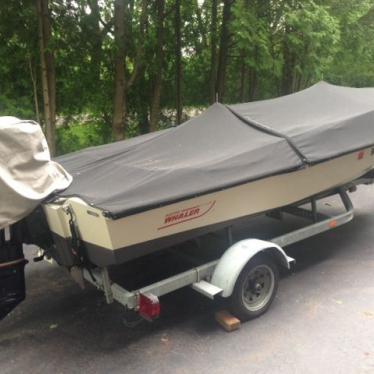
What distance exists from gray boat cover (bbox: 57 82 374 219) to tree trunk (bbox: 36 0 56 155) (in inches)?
147

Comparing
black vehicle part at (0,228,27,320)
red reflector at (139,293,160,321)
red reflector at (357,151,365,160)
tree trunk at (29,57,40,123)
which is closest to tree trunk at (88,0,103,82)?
tree trunk at (29,57,40,123)

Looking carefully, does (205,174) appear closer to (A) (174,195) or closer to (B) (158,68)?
(A) (174,195)

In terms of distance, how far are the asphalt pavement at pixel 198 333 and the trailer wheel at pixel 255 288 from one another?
110mm

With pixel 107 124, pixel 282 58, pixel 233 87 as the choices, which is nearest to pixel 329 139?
pixel 282 58

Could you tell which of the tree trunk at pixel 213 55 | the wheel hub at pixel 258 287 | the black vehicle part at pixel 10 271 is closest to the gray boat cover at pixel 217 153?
the black vehicle part at pixel 10 271

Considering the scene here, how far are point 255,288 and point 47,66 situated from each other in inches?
253

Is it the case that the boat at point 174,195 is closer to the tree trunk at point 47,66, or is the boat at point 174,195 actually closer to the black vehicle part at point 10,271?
the black vehicle part at point 10,271

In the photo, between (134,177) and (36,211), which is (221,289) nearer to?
(134,177)

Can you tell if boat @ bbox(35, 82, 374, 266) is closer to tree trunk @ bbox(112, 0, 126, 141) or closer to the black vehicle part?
the black vehicle part

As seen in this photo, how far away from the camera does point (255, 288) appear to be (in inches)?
163

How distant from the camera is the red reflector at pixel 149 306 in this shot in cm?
347

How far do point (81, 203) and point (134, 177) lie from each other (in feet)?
1.78

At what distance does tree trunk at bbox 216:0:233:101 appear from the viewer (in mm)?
10680

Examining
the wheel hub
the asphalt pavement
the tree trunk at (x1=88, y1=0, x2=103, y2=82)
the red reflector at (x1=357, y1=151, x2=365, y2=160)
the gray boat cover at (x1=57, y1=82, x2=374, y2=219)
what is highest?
the tree trunk at (x1=88, y1=0, x2=103, y2=82)
